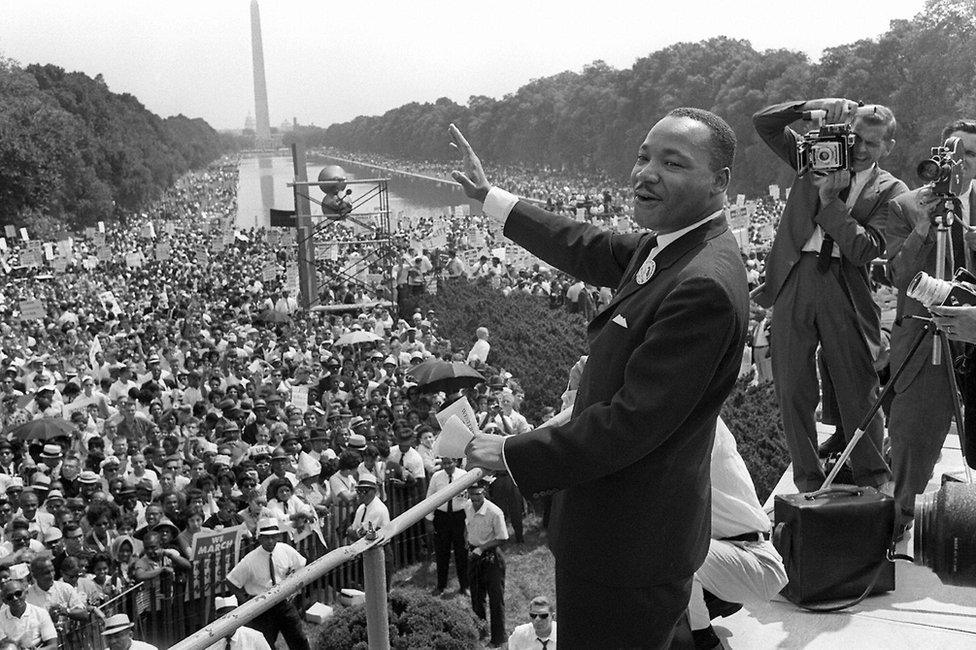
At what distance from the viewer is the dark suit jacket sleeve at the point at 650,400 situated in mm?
2336

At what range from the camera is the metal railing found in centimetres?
228

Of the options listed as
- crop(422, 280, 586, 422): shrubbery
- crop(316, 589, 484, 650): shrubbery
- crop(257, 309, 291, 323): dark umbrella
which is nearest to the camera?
crop(316, 589, 484, 650): shrubbery

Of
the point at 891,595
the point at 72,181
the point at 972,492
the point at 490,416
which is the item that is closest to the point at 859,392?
the point at 891,595

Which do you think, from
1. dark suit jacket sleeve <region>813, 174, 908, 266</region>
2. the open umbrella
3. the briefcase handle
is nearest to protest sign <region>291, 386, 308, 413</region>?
the open umbrella

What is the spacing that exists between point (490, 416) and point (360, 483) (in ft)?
9.15

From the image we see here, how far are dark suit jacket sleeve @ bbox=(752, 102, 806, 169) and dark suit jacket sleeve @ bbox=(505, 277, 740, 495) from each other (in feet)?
7.76

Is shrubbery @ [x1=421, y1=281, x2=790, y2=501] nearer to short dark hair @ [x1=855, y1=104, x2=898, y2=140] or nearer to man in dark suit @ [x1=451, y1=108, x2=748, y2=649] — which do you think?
short dark hair @ [x1=855, y1=104, x2=898, y2=140]

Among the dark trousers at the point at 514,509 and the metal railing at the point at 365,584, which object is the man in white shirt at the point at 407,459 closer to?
the dark trousers at the point at 514,509

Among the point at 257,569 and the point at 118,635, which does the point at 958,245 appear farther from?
the point at 257,569

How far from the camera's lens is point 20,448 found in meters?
12.2

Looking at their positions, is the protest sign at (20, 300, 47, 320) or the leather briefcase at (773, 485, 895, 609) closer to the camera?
the leather briefcase at (773, 485, 895, 609)

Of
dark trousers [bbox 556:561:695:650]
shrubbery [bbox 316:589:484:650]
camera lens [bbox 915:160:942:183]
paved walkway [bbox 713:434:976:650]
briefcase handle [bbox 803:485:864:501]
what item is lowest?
shrubbery [bbox 316:589:484:650]

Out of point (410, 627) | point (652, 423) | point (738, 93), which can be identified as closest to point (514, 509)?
point (410, 627)

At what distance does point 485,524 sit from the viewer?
9.20 m
